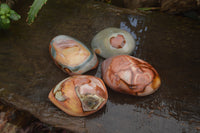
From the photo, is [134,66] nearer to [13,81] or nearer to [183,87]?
[183,87]

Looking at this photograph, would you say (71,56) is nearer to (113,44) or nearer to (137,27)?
(113,44)

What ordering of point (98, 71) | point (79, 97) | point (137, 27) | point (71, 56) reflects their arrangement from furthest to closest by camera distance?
point (137, 27) < point (98, 71) < point (71, 56) < point (79, 97)

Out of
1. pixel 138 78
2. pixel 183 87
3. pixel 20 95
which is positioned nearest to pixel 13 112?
pixel 20 95

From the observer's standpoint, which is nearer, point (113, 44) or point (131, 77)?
point (131, 77)

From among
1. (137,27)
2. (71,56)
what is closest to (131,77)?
(71,56)

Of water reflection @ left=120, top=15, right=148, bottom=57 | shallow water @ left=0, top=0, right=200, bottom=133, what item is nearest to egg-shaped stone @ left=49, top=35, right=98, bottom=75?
shallow water @ left=0, top=0, right=200, bottom=133

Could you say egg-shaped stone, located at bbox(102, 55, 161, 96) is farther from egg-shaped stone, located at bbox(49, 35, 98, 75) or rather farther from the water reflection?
the water reflection

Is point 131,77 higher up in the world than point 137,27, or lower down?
A: lower down

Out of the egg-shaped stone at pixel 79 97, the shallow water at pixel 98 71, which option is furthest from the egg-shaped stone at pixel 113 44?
the egg-shaped stone at pixel 79 97
